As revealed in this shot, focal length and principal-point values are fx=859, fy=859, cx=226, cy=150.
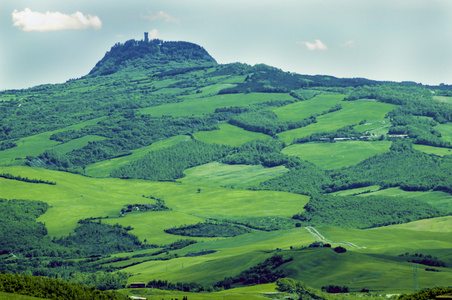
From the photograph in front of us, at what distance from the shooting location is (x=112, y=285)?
169250 mm

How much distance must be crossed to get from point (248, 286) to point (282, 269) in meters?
9.66

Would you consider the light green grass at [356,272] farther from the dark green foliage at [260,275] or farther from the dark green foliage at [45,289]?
the dark green foliage at [45,289]

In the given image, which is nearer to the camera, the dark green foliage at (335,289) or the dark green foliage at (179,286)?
the dark green foliage at (335,289)

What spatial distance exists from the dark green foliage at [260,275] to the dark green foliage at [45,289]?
46.5 meters

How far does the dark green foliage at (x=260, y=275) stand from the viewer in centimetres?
16350

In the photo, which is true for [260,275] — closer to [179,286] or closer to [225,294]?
[179,286]

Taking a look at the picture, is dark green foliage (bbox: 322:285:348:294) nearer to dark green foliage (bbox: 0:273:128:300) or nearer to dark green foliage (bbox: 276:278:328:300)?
dark green foliage (bbox: 276:278:328:300)

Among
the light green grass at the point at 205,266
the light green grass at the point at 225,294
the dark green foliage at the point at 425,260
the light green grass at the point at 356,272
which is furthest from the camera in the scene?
the light green grass at the point at 205,266

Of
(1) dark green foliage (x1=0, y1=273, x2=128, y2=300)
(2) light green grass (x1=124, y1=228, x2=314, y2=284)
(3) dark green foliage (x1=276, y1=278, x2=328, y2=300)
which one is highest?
(1) dark green foliage (x1=0, y1=273, x2=128, y2=300)

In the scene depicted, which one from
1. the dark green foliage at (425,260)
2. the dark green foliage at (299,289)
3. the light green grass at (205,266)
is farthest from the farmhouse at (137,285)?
the dark green foliage at (425,260)

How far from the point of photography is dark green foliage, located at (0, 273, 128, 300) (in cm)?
11319

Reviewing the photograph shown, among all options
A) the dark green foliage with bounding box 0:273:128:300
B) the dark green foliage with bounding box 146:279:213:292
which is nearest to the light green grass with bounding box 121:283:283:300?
the dark green foliage with bounding box 146:279:213:292

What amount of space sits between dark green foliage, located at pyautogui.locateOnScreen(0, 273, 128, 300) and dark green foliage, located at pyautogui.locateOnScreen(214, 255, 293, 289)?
46.5m

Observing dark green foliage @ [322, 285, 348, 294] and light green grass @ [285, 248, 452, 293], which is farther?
dark green foliage @ [322, 285, 348, 294]
